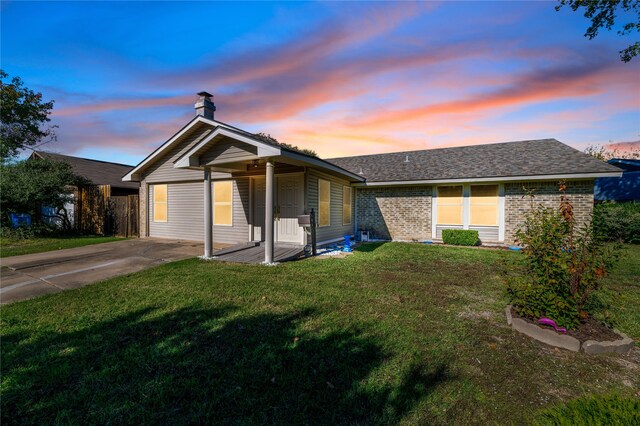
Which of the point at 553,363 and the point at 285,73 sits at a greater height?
the point at 285,73

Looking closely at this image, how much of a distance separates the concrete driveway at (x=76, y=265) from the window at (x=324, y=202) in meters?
4.61

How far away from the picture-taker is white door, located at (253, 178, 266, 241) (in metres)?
10.5

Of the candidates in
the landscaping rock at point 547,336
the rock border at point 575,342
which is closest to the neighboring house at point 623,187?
the rock border at point 575,342

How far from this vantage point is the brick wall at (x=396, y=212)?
42.7ft

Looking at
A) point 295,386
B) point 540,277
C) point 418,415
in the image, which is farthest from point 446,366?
point 540,277

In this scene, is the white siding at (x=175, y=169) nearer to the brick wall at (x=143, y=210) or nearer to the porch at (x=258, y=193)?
the brick wall at (x=143, y=210)

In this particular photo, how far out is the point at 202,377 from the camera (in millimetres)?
2656

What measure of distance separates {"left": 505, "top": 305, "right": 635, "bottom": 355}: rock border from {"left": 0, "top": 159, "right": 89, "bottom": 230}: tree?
58.8 ft

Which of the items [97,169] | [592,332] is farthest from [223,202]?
[97,169]

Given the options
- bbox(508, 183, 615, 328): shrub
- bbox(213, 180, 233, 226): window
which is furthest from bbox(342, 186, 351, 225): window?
bbox(508, 183, 615, 328): shrub

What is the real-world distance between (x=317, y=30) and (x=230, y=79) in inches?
153

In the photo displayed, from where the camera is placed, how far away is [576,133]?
1027 cm

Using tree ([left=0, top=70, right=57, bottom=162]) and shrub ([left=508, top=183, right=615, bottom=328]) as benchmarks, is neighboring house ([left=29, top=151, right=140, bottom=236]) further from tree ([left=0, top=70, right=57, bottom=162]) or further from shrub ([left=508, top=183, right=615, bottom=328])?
shrub ([left=508, top=183, right=615, bottom=328])

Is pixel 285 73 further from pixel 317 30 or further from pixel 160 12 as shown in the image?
pixel 160 12
